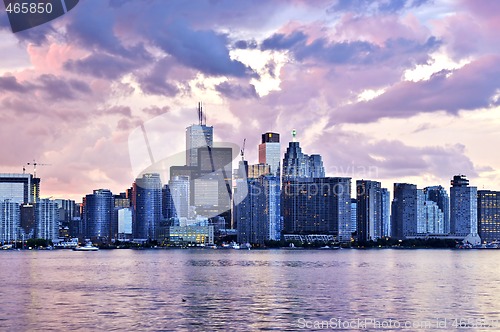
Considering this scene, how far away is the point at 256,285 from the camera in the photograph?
82.4m

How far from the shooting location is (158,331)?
48.4m

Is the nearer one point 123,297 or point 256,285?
point 123,297

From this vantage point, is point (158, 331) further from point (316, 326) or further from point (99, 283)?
point (99, 283)

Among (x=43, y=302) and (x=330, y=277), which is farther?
(x=330, y=277)

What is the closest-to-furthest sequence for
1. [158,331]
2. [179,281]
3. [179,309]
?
[158,331] → [179,309] → [179,281]

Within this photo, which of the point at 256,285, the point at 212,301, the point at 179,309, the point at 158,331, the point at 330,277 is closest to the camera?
the point at 158,331

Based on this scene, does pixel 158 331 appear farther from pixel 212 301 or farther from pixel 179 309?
pixel 212 301

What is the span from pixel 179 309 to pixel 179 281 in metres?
29.7

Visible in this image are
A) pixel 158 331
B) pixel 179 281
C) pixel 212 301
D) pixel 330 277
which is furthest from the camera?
pixel 330 277

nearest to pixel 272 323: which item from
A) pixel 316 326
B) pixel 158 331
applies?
pixel 316 326

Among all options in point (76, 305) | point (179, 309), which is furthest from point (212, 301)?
point (76, 305)

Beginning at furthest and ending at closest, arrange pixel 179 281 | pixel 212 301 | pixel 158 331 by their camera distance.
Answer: pixel 179 281 < pixel 212 301 < pixel 158 331

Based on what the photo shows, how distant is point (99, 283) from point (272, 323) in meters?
38.8

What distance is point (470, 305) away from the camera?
6250 centimetres
